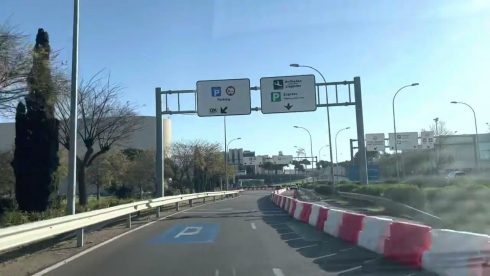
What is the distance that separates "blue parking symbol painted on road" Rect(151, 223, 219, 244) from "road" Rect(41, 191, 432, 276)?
0.03 m

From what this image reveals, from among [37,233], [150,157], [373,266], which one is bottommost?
[373,266]

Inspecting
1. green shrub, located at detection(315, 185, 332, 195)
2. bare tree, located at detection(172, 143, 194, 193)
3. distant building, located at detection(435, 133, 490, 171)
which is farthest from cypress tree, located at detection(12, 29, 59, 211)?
distant building, located at detection(435, 133, 490, 171)

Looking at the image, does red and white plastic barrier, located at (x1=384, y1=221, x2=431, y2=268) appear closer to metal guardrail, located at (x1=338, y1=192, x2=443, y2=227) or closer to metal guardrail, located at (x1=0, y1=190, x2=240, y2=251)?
metal guardrail, located at (x1=0, y1=190, x2=240, y2=251)

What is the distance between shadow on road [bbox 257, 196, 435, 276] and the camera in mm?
9719

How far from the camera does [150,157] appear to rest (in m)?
70.4

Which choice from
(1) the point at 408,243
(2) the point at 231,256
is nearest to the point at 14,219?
(2) the point at 231,256

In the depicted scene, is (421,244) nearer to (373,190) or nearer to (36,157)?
(36,157)

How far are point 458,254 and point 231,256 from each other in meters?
4.95

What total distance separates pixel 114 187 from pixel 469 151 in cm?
4805

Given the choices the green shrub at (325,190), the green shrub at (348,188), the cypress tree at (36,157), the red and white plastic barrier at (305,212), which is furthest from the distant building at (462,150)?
the cypress tree at (36,157)

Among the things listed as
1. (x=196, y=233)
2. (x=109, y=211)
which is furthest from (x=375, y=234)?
(x=109, y=211)

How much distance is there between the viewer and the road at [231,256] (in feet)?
32.9

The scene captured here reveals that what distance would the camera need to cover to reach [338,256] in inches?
459

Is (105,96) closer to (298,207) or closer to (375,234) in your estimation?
(298,207)
